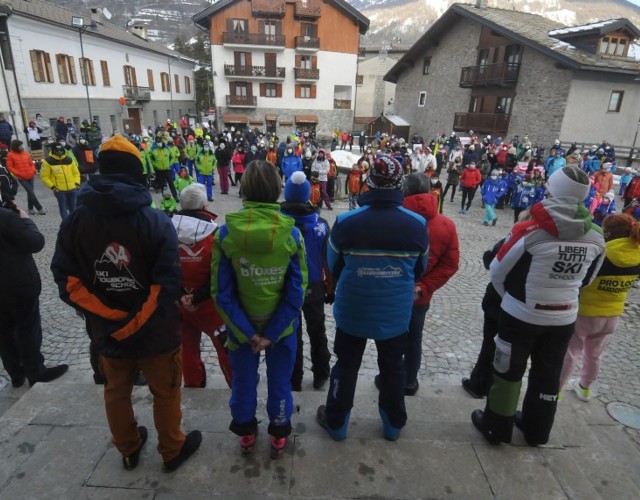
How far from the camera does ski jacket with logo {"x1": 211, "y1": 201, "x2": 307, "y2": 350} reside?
2.28m

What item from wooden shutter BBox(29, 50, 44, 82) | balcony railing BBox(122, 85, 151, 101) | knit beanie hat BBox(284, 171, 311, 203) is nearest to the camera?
knit beanie hat BBox(284, 171, 311, 203)

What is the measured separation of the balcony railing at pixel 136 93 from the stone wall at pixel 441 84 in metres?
22.9

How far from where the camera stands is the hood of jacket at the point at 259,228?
225 cm

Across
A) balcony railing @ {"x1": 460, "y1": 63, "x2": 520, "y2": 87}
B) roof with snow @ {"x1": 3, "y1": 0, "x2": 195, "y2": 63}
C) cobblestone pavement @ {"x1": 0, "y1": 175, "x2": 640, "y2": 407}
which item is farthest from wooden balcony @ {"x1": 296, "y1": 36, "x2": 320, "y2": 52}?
cobblestone pavement @ {"x1": 0, "y1": 175, "x2": 640, "y2": 407}

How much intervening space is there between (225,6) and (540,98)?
27586mm

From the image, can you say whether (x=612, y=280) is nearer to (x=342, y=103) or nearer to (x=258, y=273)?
(x=258, y=273)

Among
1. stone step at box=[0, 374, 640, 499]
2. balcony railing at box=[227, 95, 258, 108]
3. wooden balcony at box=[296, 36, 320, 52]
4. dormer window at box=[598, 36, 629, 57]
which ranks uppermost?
wooden balcony at box=[296, 36, 320, 52]

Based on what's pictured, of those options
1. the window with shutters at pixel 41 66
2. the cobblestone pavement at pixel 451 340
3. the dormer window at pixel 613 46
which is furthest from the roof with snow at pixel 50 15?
the dormer window at pixel 613 46

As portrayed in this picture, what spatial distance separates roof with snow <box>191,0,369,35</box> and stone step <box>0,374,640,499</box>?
39238mm

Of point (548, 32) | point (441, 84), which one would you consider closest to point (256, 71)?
point (441, 84)

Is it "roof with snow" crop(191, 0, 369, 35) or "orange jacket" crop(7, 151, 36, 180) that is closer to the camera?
"orange jacket" crop(7, 151, 36, 180)

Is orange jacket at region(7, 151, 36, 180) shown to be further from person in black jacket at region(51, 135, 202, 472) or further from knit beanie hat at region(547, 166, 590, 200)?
knit beanie hat at region(547, 166, 590, 200)

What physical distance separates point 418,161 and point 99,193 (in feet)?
47.5

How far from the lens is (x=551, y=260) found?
8.07 ft
